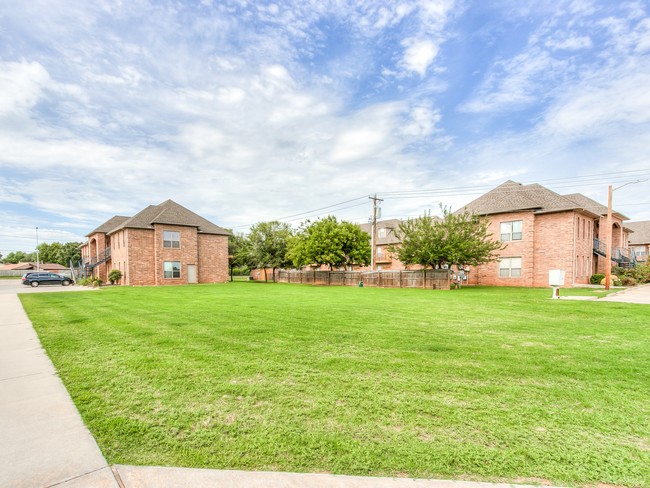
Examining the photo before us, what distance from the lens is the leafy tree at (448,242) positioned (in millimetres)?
23031

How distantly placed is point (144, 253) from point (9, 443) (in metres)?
32.1

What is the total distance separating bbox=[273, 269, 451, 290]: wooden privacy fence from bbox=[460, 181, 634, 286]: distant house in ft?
20.0

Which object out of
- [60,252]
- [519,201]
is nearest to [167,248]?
[519,201]

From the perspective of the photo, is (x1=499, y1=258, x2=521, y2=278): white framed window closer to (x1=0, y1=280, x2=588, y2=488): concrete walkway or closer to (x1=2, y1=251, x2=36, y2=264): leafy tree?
(x1=0, y1=280, x2=588, y2=488): concrete walkway

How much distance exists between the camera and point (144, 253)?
102 feet

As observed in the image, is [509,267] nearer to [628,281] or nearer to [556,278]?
[628,281]

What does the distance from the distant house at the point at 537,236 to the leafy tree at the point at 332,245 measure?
10.6 metres

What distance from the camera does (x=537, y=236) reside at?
2555cm

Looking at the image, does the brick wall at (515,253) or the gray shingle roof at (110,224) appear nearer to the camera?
the brick wall at (515,253)

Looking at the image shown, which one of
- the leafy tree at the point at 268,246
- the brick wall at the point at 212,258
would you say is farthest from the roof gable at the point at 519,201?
the brick wall at the point at 212,258

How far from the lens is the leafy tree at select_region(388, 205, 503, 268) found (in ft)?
75.6

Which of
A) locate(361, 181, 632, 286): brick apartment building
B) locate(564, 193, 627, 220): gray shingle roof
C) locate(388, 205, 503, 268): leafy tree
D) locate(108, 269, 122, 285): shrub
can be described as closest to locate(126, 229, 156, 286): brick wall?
locate(108, 269, 122, 285): shrub

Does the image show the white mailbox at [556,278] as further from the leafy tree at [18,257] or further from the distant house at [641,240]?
the leafy tree at [18,257]

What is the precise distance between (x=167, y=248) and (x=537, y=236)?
3407 centimetres
